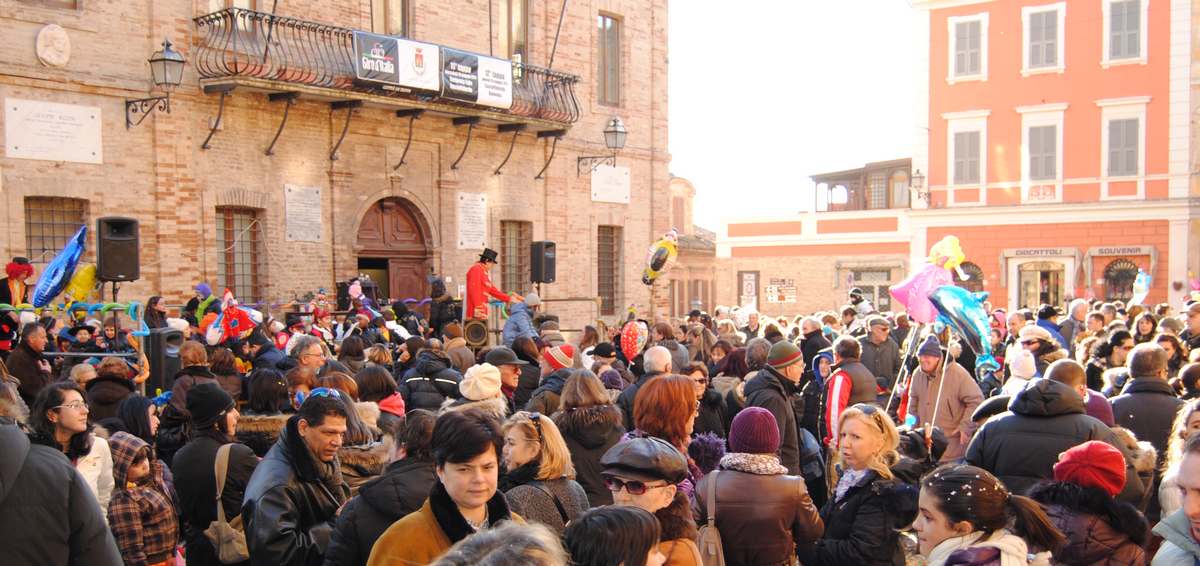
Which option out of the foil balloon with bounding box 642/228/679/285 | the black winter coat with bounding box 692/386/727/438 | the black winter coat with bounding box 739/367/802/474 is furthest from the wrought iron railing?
the black winter coat with bounding box 739/367/802/474

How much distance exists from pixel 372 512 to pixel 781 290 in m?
33.3

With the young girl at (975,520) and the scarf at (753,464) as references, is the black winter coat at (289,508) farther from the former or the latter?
the young girl at (975,520)

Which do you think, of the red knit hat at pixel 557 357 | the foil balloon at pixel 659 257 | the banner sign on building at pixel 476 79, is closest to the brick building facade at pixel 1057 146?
the foil balloon at pixel 659 257

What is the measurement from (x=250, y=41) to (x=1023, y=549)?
1463cm

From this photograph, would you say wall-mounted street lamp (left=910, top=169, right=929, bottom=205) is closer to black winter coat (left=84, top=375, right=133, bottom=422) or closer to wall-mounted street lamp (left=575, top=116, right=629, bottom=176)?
wall-mounted street lamp (left=575, top=116, right=629, bottom=176)

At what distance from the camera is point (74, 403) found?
15.5 ft

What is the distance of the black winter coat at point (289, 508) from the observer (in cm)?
382

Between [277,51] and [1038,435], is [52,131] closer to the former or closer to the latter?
[277,51]

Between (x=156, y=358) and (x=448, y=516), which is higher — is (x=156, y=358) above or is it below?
below

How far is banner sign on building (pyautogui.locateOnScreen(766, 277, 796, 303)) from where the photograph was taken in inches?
1403

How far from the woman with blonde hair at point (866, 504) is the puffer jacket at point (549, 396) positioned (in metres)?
2.26

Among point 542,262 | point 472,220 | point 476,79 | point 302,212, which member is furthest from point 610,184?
point 302,212

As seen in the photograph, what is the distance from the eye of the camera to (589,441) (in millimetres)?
4922

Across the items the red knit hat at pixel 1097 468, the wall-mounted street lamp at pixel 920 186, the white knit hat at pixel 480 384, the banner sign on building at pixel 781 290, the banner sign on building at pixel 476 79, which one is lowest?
the banner sign on building at pixel 781 290
